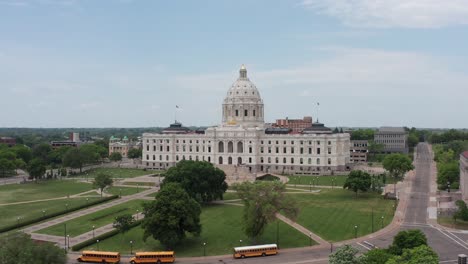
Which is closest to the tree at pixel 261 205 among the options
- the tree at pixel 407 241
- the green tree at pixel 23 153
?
the tree at pixel 407 241

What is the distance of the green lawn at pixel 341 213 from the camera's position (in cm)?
7684

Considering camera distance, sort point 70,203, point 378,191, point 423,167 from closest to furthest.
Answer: point 70,203 → point 378,191 → point 423,167

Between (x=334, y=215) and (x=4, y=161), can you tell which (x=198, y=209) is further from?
(x=4, y=161)

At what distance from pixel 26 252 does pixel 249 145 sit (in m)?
125

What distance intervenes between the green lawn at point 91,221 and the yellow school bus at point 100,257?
1460cm

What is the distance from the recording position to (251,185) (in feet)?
227

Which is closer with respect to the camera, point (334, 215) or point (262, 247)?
point (262, 247)

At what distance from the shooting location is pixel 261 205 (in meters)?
67.1

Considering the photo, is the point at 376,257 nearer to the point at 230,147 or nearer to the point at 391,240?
the point at 391,240

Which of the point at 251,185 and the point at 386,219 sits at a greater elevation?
the point at 251,185

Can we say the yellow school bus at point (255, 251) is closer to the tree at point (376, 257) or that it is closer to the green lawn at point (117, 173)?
the tree at point (376, 257)

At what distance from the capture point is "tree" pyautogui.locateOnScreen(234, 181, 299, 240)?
66.9 meters

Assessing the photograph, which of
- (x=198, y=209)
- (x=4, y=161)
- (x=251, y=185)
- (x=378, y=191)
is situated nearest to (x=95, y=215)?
(x=198, y=209)

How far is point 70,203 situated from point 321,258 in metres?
61.0
